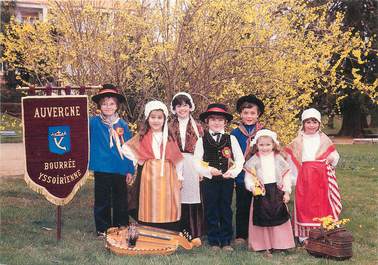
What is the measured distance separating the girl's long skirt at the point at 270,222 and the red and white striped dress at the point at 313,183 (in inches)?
12.7

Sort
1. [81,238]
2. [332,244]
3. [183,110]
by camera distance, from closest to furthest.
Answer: [332,244], [183,110], [81,238]

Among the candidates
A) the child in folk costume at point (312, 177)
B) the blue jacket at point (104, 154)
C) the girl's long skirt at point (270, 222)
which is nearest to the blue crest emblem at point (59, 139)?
the blue jacket at point (104, 154)

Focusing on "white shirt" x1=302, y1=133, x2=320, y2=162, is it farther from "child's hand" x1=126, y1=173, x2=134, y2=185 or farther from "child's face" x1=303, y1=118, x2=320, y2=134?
"child's hand" x1=126, y1=173, x2=134, y2=185

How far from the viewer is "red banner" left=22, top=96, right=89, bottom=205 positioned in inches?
188

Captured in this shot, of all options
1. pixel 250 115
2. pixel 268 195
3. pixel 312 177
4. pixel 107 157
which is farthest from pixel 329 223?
pixel 107 157

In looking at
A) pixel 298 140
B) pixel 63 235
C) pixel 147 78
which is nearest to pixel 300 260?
pixel 298 140

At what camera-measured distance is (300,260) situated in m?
4.54

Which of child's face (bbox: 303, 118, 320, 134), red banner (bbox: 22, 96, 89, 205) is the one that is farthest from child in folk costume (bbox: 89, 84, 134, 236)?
child's face (bbox: 303, 118, 320, 134)

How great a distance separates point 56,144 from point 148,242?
125cm

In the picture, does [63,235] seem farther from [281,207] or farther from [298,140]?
[298,140]

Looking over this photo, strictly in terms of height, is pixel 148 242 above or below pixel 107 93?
below

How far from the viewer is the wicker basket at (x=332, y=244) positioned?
14.9 feet

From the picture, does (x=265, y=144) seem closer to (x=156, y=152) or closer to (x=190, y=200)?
(x=190, y=200)

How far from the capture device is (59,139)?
487 cm
